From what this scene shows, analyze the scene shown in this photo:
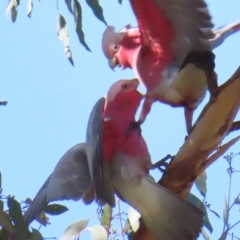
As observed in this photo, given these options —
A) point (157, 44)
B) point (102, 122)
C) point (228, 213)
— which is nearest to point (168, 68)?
point (157, 44)

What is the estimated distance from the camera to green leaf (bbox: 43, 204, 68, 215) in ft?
3.55

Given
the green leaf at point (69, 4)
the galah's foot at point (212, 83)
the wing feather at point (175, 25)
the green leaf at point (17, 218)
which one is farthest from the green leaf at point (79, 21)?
the green leaf at point (17, 218)

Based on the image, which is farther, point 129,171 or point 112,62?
point 112,62

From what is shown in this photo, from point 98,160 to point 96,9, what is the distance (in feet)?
1.06

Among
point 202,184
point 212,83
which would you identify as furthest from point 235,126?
point 202,184

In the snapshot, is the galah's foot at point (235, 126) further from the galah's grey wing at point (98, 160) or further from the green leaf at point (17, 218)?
the green leaf at point (17, 218)

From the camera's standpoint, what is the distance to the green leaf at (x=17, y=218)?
921 mm

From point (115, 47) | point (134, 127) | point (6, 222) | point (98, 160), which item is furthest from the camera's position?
point (115, 47)

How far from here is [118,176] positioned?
3.62 feet

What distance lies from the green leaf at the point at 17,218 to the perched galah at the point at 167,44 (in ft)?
1.01

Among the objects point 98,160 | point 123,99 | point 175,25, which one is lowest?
point 98,160

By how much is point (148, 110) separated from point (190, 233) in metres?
0.26

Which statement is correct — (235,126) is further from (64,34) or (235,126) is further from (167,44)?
(64,34)

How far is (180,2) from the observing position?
1171mm
